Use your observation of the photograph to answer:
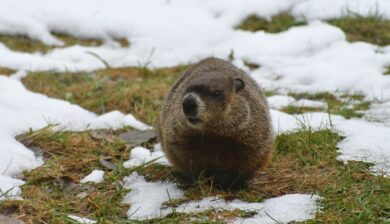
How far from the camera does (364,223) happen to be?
11.7 ft

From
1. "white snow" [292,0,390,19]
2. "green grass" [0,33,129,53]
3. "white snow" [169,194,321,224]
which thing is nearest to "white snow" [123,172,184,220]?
"white snow" [169,194,321,224]

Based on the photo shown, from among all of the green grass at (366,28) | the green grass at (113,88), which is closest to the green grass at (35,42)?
the green grass at (113,88)

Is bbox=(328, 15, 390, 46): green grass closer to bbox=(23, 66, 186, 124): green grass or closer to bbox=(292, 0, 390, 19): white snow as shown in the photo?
bbox=(292, 0, 390, 19): white snow

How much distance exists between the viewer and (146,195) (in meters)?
4.33

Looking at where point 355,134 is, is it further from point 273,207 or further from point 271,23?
point 271,23

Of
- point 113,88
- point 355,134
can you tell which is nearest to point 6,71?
point 113,88

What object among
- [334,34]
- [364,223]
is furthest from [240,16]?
[364,223]

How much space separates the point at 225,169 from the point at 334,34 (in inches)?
187

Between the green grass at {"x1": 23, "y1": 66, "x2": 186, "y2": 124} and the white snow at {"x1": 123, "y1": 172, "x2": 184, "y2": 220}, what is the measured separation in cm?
172

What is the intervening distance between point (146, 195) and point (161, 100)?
8.26 ft

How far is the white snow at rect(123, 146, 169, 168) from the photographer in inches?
197

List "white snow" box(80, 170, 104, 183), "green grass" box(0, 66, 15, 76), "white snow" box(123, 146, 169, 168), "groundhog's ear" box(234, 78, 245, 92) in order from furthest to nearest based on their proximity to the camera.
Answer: "green grass" box(0, 66, 15, 76) → "white snow" box(123, 146, 169, 168) → "white snow" box(80, 170, 104, 183) → "groundhog's ear" box(234, 78, 245, 92)

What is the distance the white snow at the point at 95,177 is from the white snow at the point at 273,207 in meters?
0.87

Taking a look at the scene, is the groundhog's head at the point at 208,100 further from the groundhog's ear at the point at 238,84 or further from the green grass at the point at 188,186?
the green grass at the point at 188,186
